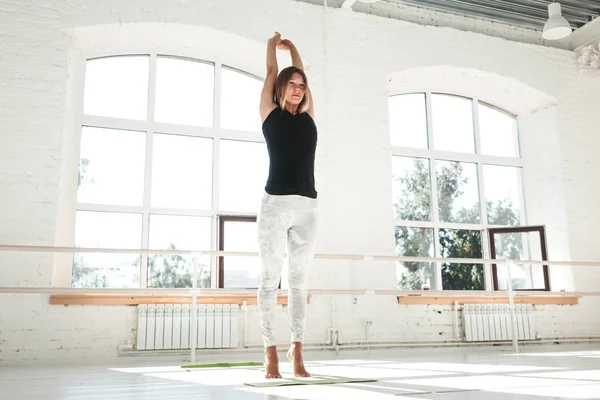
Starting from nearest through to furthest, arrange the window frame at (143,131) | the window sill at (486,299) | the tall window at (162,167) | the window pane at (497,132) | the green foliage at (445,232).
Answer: the window frame at (143,131) → the tall window at (162,167) → the window sill at (486,299) → the green foliage at (445,232) → the window pane at (497,132)

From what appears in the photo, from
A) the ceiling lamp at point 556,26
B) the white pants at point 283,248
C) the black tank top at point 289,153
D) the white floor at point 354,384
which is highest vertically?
the ceiling lamp at point 556,26

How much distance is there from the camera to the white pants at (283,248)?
2.29m

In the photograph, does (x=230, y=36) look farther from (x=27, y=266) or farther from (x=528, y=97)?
(x=528, y=97)

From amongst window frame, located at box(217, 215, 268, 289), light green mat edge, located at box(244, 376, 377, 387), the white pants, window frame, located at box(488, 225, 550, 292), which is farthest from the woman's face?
window frame, located at box(488, 225, 550, 292)

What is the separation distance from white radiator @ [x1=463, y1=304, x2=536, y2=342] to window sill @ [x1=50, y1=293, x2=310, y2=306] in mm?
1704

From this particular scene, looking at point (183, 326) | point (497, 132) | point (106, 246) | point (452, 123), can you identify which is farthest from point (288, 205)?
point (497, 132)

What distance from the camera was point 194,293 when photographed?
11.9 feet

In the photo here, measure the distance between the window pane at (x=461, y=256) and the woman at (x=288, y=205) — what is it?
3.20 meters

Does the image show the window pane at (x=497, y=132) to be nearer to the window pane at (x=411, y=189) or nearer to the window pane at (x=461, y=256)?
the window pane at (x=411, y=189)

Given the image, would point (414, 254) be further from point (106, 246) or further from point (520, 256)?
point (106, 246)

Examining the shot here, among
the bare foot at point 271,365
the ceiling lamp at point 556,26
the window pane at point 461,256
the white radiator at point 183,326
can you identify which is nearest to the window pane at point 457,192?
the window pane at point 461,256

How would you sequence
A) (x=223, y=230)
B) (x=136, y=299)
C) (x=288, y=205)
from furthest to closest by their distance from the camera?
(x=223, y=230), (x=136, y=299), (x=288, y=205)

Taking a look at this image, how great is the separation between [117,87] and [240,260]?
1.80 metres

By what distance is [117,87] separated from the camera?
4.70 metres
